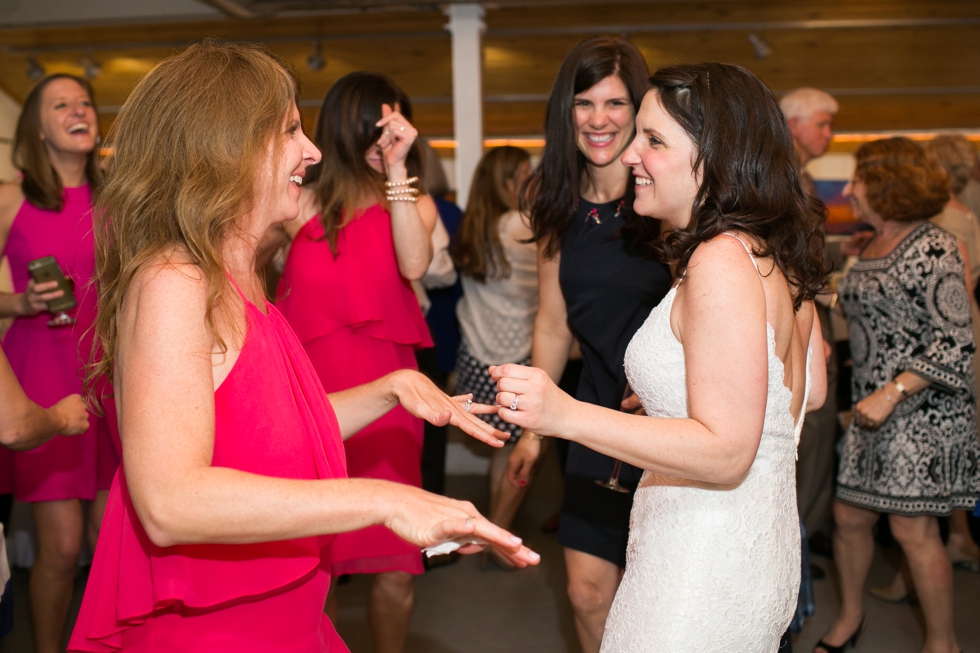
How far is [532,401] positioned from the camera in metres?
1.28

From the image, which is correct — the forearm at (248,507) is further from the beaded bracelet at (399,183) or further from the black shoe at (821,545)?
the black shoe at (821,545)

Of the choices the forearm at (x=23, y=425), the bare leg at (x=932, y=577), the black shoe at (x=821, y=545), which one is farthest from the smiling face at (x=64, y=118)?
the black shoe at (x=821, y=545)

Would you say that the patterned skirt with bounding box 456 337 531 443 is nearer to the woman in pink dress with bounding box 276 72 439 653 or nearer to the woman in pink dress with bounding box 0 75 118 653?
the woman in pink dress with bounding box 276 72 439 653

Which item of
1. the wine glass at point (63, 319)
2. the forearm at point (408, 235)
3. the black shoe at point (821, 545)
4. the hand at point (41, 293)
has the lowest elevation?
the black shoe at point (821, 545)

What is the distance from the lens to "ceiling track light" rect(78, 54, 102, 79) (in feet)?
23.0

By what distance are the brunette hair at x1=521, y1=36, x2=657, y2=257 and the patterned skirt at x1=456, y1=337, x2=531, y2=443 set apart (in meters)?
1.76

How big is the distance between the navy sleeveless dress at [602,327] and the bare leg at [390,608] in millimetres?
500

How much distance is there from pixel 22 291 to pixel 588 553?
206 cm

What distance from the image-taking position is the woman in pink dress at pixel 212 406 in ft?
3.55

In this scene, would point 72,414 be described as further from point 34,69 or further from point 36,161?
point 34,69

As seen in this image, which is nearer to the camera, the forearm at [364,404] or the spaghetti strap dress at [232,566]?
the spaghetti strap dress at [232,566]

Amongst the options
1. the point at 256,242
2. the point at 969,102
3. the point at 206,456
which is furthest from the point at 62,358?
the point at 969,102

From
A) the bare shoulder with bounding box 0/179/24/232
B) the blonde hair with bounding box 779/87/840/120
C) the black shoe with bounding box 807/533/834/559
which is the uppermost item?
the blonde hair with bounding box 779/87/840/120

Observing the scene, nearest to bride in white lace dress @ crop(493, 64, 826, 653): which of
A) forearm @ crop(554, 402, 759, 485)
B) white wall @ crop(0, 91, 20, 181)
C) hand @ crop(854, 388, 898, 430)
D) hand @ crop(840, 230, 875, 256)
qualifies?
forearm @ crop(554, 402, 759, 485)
